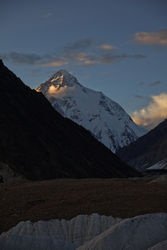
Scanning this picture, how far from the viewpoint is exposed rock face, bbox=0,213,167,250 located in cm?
1110

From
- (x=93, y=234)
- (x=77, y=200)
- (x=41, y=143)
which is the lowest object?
(x=93, y=234)

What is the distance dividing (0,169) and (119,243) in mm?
46539

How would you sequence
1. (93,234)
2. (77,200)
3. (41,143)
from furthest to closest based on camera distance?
(41,143), (77,200), (93,234)

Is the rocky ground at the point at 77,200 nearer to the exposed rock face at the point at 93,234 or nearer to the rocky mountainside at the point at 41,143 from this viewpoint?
the exposed rock face at the point at 93,234

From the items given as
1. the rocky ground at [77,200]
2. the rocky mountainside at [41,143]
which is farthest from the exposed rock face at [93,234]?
the rocky mountainside at [41,143]

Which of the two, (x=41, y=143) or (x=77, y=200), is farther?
(x=41, y=143)

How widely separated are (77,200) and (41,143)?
48.9 meters

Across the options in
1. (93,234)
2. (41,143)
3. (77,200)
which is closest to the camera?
(93,234)

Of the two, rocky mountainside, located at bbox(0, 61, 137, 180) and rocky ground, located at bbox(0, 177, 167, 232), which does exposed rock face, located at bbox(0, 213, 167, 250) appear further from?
rocky mountainside, located at bbox(0, 61, 137, 180)

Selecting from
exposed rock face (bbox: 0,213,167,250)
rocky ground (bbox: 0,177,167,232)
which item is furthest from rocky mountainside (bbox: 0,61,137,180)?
exposed rock face (bbox: 0,213,167,250)

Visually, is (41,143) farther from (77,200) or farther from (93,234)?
(93,234)

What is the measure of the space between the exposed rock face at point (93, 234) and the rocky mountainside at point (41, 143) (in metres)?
39.8

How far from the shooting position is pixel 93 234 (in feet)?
56.3

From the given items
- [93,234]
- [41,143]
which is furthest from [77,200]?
[41,143]
